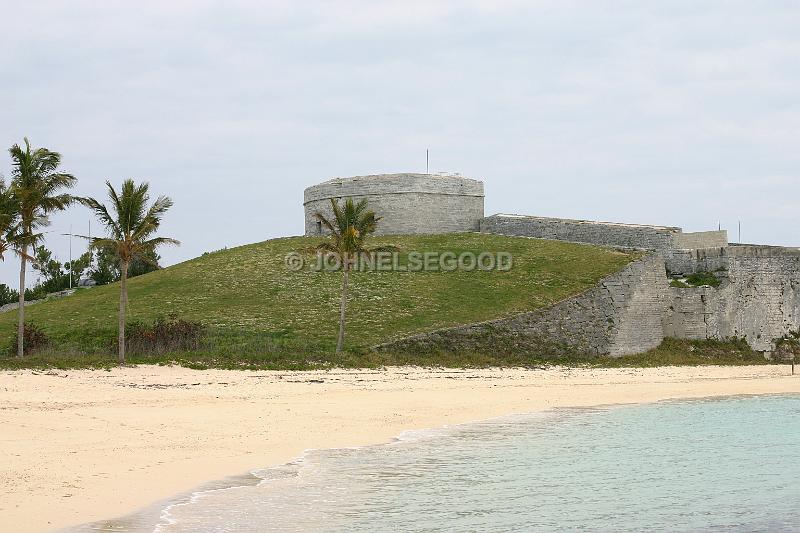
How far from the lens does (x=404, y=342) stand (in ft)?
108

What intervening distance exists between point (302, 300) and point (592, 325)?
11816mm

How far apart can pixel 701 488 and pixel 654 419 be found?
26.1 feet

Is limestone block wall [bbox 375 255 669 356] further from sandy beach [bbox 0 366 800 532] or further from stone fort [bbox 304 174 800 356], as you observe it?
sandy beach [bbox 0 366 800 532]

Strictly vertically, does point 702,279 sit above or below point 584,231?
below

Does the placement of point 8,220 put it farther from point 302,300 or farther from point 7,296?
point 7,296

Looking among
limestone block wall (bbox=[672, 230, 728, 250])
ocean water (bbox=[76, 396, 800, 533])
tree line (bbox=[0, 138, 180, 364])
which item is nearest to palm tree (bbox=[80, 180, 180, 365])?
tree line (bbox=[0, 138, 180, 364])

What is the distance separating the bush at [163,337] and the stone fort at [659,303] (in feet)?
22.9

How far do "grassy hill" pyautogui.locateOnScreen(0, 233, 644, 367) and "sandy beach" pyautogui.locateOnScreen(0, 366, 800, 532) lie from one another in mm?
4131

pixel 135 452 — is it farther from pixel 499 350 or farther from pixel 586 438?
pixel 499 350

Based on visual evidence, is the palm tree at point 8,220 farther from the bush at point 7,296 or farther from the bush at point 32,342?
the bush at point 7,296

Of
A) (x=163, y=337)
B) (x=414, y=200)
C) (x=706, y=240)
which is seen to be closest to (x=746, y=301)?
(x=706, y=240)

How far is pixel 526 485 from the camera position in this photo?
13766 mm

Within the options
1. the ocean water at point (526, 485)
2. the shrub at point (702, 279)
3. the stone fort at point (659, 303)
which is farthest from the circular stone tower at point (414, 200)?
the ocean water at point (526, 485)

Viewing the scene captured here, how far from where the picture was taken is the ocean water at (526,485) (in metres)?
11.2
